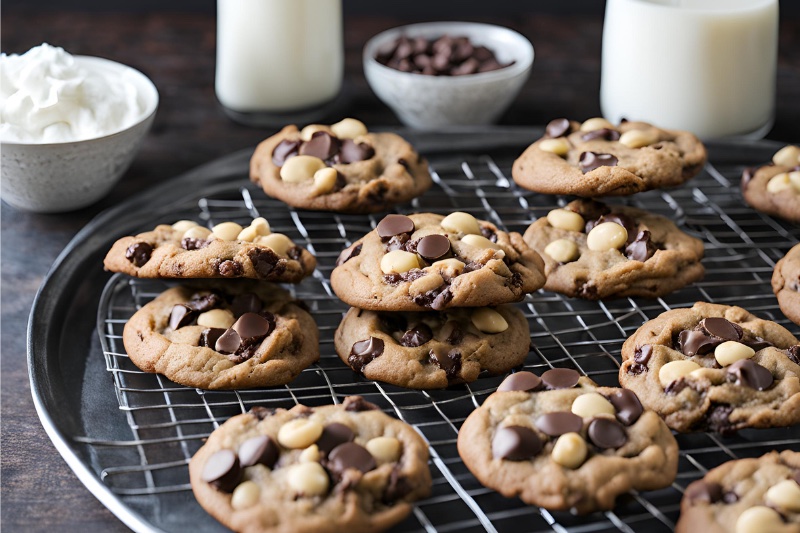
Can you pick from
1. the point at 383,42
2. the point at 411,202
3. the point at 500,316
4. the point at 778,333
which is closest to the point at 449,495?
the point at 500,316

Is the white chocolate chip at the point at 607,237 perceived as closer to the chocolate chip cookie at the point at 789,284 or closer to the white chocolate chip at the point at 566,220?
the white chocolate chip at the point at 566,220

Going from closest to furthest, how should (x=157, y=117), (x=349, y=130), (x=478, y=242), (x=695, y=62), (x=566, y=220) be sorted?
(x=478, y=242), (x=566, y=220), (x=349, y=130), (x=695, y=62), (x=157, y=117)

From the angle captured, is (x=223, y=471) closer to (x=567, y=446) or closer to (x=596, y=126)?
(x=567, y=446)

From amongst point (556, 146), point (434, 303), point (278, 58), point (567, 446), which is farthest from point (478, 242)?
point (278, 58)

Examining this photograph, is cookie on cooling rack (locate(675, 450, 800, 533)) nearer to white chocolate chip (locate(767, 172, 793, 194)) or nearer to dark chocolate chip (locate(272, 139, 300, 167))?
white chocolate chip (locate(767, 172, 793, 194))

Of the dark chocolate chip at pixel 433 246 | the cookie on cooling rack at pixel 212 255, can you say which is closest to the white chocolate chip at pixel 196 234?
the cookie on cooling rack at pixel 212 255

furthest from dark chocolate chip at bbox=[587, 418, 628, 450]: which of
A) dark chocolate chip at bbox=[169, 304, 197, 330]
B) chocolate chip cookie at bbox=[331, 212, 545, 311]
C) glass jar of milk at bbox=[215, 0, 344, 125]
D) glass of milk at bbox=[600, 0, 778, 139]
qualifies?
glass jar of milk at bbox=[215, 0, 344, 125]
